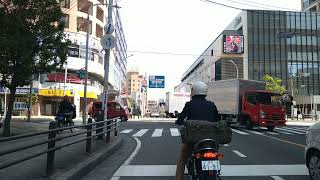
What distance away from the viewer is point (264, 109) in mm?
27031

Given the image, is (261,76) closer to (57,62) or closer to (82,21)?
(82,21)

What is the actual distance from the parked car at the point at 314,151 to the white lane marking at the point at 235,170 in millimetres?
1371

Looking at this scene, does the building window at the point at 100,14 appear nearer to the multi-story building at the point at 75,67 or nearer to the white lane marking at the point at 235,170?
the multi-story building at the point at 75,67

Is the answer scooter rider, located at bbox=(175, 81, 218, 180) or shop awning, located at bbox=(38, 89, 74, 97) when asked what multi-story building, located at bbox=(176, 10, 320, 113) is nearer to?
shop awning, located at bbox=(38, 89, 74, 97)

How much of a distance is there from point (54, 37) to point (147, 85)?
63.9m

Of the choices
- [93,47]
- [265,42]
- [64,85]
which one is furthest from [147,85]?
[265,42]

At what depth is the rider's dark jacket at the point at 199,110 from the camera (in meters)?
7.20

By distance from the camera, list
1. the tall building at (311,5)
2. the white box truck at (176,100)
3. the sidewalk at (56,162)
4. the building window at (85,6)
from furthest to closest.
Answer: the tall building at (311,5), the white box truck at (176,100), the building window at (85,6), the sidewalk at (56,162)

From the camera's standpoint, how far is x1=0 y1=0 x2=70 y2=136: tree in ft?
Result: 60.7

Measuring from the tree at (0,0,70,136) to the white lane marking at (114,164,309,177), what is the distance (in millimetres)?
9263

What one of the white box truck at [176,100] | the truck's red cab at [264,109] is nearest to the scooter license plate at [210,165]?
the truck's red cab at [264,109]

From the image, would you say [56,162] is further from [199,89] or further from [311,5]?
[311,5]

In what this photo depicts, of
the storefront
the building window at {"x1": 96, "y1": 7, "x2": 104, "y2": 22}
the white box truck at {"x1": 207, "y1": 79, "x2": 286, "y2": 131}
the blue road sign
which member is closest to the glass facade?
the blue road sign

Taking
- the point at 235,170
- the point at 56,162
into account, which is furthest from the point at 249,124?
the point at 56,162
